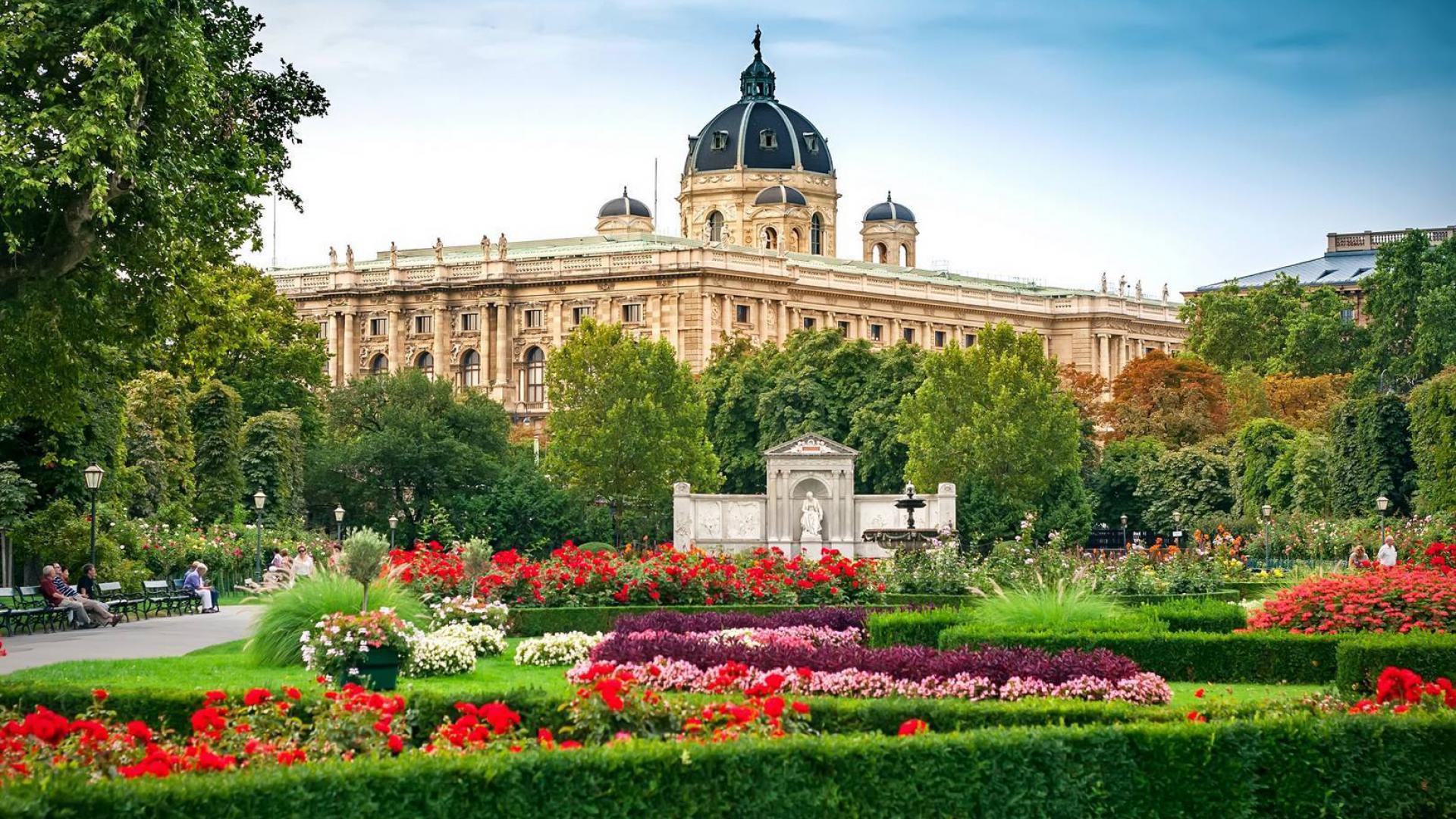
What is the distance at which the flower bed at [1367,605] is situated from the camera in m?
23.3

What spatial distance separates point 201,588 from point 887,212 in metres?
97.9

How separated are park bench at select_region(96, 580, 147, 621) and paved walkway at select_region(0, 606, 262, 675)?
1.46 feet

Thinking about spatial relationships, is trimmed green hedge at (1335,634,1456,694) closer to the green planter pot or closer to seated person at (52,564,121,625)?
the green planter pot

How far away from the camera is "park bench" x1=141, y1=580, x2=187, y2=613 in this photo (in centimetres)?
3562

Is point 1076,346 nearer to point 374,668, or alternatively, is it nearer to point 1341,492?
point 1341,492

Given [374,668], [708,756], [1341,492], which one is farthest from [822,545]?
[708,756]

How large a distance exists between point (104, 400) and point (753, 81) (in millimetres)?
96899

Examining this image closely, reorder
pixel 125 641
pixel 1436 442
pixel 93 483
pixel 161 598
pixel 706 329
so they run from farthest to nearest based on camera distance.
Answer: pixel 706 329 < pixel 1436 442 < pixel 161 598 < pixel 93 483 < pixel 125 641

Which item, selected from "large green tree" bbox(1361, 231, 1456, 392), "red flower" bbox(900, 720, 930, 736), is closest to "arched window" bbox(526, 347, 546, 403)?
"large green tree" bbox(1361, 231, 1456, 392)

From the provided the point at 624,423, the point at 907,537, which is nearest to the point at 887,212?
the point at 624,423

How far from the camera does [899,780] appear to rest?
41.9 feet

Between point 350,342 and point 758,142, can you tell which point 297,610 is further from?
point 758,142

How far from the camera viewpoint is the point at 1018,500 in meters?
63.8

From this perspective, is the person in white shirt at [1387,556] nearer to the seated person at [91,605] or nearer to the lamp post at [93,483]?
the seated person at [91,605]
